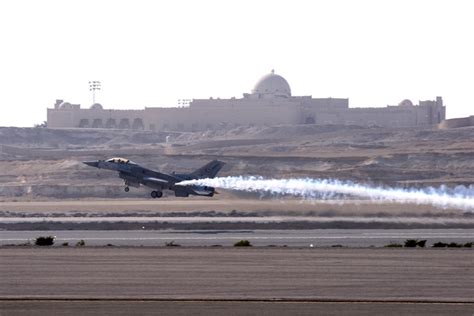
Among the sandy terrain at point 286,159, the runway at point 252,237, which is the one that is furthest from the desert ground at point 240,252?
the runway at point 252,237

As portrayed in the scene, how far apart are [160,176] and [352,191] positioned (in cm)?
1839

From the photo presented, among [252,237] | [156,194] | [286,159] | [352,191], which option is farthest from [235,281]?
[286,159]

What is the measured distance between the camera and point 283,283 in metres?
40.9

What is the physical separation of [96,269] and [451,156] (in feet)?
299

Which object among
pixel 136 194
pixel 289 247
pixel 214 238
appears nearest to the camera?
pixel 289 247

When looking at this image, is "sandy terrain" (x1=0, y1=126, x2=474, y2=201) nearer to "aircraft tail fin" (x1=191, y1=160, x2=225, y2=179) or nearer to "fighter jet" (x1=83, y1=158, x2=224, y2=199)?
"aircraft tail fin" (x1=191, y1=160, x2=225, y2=179)

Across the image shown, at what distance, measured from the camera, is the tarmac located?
118 feet

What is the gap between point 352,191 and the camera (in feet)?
248

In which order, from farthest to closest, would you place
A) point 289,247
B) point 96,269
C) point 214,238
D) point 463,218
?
1. point 463,218
2. point 214,238
3. point 289,247
4. point 96,269

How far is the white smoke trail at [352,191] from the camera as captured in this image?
69.1 meters

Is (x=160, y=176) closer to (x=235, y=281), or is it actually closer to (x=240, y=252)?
(x=240, y=252)

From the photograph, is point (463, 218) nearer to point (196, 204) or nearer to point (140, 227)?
point (140, 227)

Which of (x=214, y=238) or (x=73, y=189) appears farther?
(x=73, y=189)

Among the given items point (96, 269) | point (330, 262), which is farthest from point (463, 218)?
point (96, 269)
